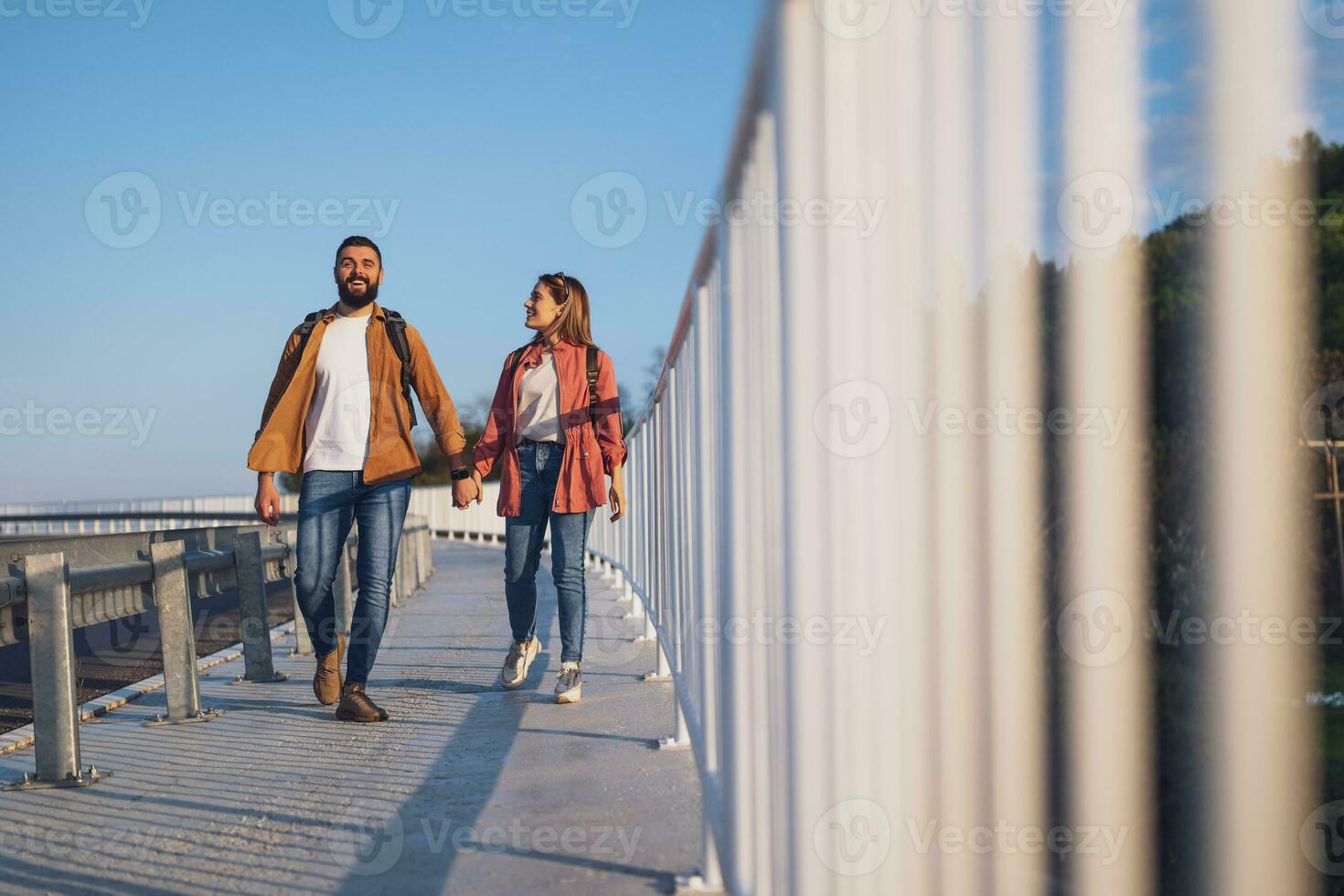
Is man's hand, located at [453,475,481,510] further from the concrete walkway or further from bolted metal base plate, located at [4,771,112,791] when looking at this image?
bolted metal base plate, located at [4,771,112,791]

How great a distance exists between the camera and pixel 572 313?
19.7ft

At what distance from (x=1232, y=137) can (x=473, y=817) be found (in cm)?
300

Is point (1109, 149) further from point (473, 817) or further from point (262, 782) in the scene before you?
point (262, 782)

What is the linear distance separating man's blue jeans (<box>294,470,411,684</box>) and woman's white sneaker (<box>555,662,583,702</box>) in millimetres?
786

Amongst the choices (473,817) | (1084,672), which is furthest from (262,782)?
(1084,672)

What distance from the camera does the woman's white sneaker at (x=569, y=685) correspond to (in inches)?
215

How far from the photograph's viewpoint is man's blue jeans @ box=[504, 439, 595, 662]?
5836 millimetres

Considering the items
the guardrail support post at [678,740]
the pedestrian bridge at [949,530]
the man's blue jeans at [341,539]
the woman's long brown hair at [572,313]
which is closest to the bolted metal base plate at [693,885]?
the pedestrian bridge at [949,530]

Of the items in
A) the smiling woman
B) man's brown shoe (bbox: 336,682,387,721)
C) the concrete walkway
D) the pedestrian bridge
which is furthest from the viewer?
the smiling woman

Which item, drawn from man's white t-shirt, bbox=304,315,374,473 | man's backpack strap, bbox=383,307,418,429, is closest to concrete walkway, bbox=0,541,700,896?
man's white t-shirt, bbox=304,315,374,473

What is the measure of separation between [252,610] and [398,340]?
2031mm

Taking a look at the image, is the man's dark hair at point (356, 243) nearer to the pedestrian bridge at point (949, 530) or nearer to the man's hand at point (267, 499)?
the man's hand at point (267, 499)

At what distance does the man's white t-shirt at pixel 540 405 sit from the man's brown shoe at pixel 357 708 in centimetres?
135

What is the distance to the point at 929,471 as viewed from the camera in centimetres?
141
